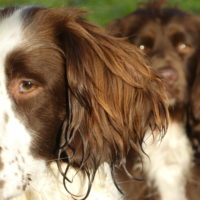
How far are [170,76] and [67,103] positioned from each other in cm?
187

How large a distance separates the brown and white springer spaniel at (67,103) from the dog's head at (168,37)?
155cm

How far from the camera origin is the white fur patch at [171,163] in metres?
5.07

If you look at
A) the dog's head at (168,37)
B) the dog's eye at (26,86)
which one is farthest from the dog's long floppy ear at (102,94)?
the dog's head at (168,37)

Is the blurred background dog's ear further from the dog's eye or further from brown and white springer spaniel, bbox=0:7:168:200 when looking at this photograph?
the dog's eye

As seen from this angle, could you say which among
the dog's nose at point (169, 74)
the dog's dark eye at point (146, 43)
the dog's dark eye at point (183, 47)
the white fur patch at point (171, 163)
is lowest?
the white fur patch at point (171, 163)

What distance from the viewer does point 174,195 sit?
5020 mm

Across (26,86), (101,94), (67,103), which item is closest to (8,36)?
(26,86)

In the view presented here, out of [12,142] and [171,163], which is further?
[171,163]

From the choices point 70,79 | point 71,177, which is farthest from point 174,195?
point 70,79

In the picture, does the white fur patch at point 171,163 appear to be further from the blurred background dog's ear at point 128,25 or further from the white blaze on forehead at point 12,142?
the white blaze on forehead at point 12,142

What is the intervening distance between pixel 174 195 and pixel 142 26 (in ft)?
5.23

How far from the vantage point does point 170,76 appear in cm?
491

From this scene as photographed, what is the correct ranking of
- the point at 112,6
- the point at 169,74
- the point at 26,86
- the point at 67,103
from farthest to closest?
the point at 112,6, the point at 169,74, the point at 67,103, the point at 26,86

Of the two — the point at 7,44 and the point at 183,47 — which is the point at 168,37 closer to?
the point at 183,47
